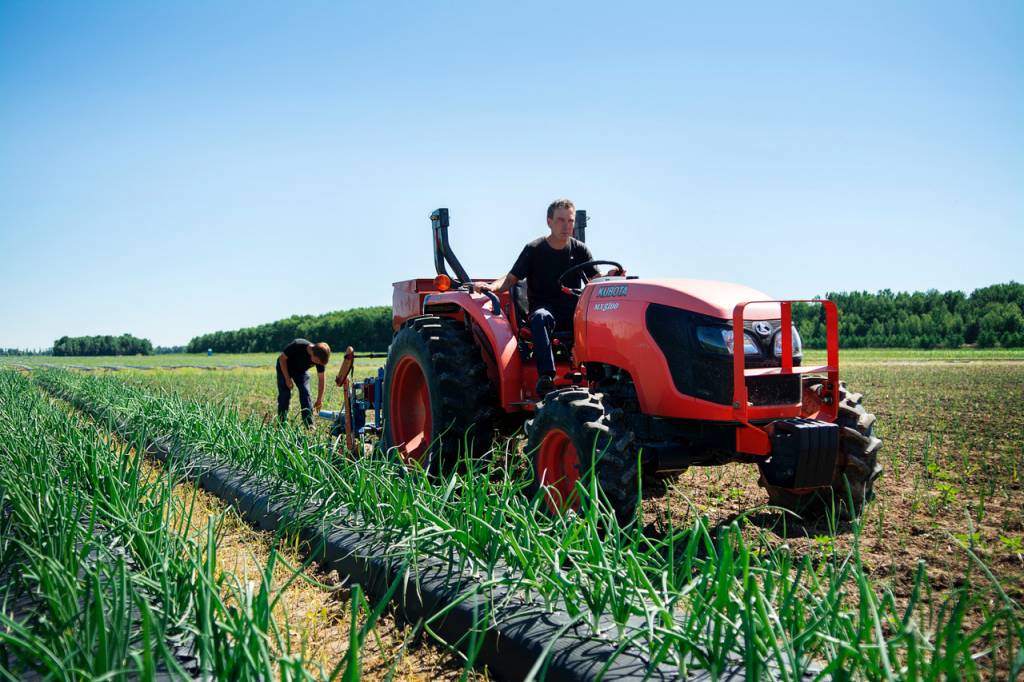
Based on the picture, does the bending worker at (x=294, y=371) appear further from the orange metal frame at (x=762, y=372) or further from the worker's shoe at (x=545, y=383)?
the orange metal frame at (x=762, y=372)

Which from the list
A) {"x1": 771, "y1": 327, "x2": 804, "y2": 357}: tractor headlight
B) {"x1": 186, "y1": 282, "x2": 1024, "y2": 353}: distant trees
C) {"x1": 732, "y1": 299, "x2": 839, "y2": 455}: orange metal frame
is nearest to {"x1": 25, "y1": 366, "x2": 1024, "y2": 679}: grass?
{"x1": 732, "y1": 299, "x2": 839, "y2": 455}: orange metal frame

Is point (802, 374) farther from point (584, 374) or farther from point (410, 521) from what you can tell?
point (410, 521)

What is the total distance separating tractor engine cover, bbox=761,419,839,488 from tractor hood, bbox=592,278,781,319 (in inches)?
28.0

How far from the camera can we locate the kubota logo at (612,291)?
4660 mm

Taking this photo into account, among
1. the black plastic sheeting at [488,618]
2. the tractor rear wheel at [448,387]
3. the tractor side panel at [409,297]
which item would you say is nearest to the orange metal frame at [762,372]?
the tractor rear wheel at [448,387]

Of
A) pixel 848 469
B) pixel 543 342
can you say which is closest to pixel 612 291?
pixel 543 342

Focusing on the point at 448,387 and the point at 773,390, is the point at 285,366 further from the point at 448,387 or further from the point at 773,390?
the point at 773,390

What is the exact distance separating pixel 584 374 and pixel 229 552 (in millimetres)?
2342

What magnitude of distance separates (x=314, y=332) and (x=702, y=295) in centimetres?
7282

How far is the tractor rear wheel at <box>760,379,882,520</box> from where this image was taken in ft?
15.0

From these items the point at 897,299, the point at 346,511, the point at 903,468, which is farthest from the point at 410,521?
the point at 897,299

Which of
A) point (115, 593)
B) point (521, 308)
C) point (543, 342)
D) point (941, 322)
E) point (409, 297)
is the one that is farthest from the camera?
point (941, 322)

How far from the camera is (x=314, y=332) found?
74.6 meters

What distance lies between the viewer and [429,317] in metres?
6.12
